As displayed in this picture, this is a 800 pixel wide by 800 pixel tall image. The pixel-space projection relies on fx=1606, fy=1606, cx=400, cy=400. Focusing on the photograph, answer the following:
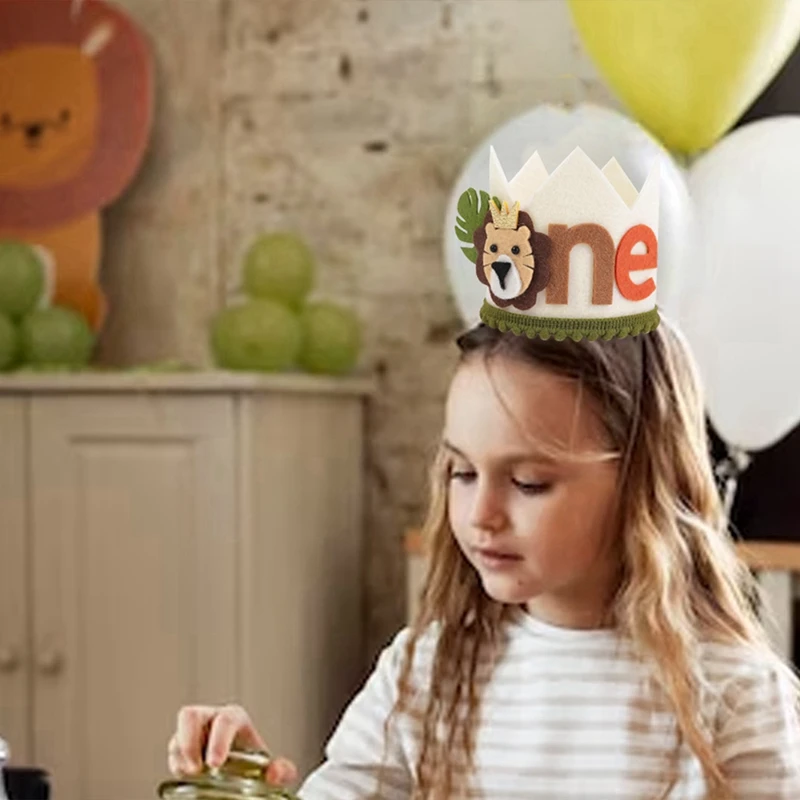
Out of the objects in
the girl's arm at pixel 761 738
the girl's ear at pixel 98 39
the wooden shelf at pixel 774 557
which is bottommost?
the wooden shelf at pixel 774 557

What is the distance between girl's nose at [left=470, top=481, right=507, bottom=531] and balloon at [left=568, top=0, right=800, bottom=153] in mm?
1356

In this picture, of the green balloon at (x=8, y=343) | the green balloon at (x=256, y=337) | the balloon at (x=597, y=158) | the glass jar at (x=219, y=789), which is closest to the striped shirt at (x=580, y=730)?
the glass jar at (x=219, y=789)

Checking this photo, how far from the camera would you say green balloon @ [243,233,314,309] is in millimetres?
2953

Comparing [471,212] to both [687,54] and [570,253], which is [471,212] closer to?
[570,253]

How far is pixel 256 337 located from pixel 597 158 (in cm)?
77

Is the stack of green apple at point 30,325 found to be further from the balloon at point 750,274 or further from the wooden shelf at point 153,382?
the balloon at point 750,274

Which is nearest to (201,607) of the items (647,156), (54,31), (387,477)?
(387,477)

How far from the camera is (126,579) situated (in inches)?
110

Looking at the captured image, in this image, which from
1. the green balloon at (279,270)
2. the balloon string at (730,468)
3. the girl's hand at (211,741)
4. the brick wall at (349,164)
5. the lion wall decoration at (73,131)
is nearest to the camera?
the girl's hand at (211,741)

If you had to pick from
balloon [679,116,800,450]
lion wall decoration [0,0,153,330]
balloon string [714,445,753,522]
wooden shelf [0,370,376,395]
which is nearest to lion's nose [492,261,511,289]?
balloon [679,116,800,450]

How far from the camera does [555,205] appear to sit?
3.95 feet

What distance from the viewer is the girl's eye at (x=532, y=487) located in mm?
1193

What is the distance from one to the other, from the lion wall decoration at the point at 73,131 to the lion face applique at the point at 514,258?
7.13ft

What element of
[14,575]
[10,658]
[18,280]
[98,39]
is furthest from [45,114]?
[10,658]
